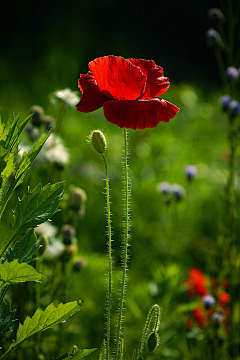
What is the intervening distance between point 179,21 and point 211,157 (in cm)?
234

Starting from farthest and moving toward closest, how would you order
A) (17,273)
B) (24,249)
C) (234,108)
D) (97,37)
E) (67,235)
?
(97,37)
(234,108)
(67,235)
(24,249)
(17,273)

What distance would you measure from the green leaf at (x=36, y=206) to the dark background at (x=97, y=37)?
218 cm

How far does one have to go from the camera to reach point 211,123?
274 cm

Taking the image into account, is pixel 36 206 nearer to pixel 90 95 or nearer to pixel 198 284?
pixel 90 95

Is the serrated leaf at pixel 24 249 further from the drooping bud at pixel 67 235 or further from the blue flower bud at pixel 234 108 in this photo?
the blue flower bud at pixel 234 108

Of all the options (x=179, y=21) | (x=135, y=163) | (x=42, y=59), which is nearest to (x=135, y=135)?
(x=135, y=163)

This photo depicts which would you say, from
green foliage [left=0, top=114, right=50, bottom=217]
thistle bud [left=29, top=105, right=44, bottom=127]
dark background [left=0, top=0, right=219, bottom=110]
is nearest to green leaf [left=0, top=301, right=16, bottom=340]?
green foliage [left=0, top=114, right=50, bottom=217]

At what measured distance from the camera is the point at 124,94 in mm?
577

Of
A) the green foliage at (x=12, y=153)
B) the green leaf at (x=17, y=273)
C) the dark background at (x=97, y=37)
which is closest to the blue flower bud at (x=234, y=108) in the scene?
the green foliage at (x=12, y=153)

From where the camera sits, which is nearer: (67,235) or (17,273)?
(17,273)

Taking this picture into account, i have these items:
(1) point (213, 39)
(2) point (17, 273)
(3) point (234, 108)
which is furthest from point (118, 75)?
(1) point (213, 39)

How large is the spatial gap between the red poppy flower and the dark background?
2.12 meters

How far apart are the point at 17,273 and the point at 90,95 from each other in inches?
10.3

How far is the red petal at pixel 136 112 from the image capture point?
0.53 m
